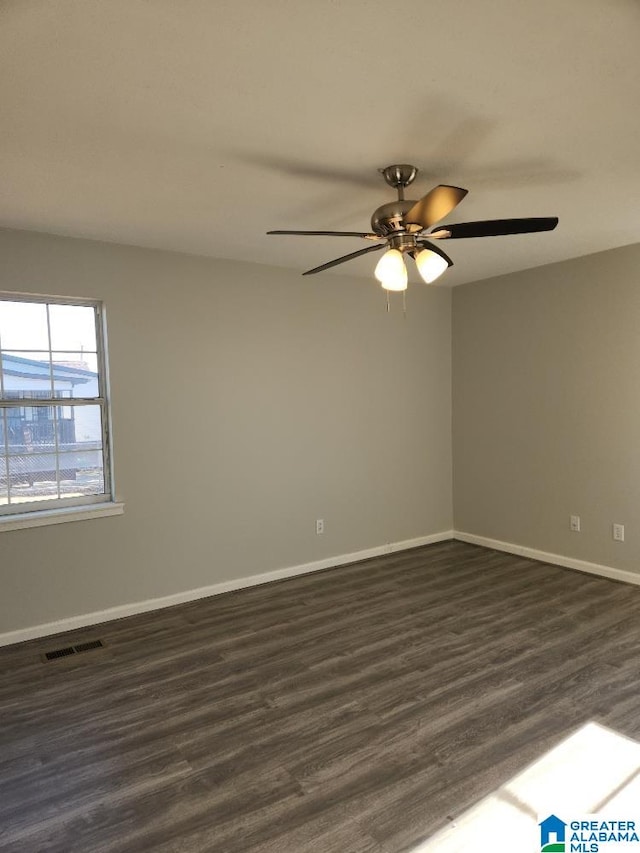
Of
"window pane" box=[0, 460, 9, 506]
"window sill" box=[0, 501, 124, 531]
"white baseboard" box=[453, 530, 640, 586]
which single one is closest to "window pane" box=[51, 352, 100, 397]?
"window pane" box=[0, 460, 9, 506]

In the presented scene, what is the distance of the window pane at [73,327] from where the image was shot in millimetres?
3438

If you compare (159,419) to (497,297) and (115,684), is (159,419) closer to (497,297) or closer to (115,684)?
(115,684)

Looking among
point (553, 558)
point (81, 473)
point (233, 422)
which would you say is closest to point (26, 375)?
point (81, 473)

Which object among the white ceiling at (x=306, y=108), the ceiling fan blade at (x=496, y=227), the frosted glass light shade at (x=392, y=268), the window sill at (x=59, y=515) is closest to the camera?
the white ceiling at (x=306, y=108)

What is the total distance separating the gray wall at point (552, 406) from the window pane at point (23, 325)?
3516 millimetres

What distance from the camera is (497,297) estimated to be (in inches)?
187

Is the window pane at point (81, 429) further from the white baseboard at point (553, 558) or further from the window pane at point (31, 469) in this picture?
the white baseboard at point (553, 558)

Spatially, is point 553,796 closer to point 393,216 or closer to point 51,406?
point 393,216

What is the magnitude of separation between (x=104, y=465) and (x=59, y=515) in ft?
1.41

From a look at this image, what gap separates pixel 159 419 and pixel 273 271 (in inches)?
55.8

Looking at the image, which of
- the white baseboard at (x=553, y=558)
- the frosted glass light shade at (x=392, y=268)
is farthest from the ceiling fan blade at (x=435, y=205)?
the white baseboard at (x=553, y=558)

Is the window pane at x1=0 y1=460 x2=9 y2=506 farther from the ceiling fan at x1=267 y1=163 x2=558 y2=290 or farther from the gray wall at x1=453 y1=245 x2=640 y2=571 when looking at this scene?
the gray wall at x1=453 y1=245 x2=640 y2=571

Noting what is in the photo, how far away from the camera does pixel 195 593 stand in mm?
3889

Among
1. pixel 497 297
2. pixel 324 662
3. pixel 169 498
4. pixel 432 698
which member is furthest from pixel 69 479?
pixel 497 297
